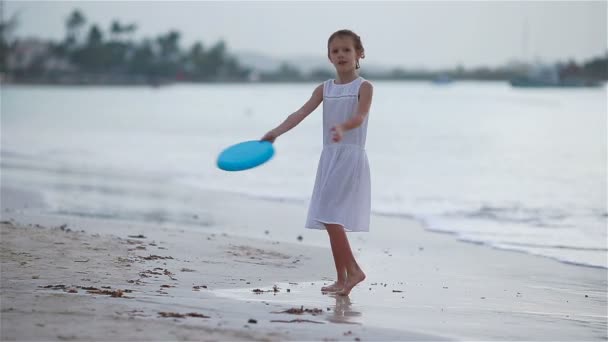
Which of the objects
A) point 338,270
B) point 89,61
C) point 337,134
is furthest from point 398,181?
point 89,61

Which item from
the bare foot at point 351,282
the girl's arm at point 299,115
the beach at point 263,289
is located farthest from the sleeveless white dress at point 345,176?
the beach at point 263,289

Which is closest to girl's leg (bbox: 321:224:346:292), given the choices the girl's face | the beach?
the beach

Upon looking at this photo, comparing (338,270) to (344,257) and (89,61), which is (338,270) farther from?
(89,61)

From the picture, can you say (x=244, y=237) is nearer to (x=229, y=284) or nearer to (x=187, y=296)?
(x=229, y=284)

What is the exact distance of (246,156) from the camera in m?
5.63

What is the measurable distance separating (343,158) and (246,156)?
601mm

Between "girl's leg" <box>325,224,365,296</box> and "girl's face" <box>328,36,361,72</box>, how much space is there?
0.99m

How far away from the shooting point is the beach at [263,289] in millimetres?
4547

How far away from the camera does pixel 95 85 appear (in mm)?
178875

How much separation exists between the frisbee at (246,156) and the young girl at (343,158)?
88mm

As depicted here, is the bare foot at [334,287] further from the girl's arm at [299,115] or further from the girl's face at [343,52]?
the girl's face at [343,52]

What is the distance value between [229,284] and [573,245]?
495cm

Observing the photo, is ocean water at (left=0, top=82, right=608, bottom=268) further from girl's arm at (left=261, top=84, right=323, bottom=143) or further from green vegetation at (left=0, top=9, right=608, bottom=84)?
green vegetation at (left=0, top=9, right=608, bottom=84)

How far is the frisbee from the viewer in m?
5.58
